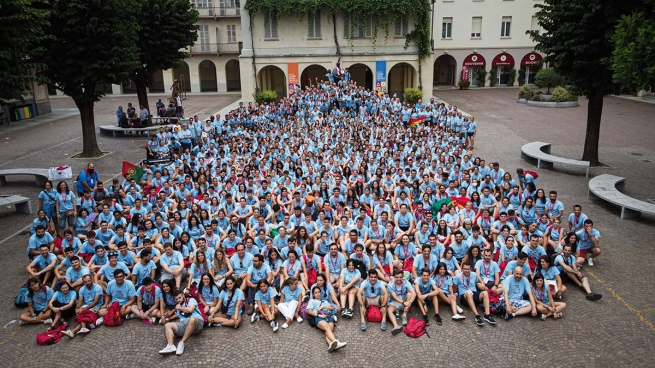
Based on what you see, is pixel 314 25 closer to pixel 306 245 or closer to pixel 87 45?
pixel 87 45

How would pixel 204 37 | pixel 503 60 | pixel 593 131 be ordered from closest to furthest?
pixel 593 131 < pixel 503 60 < pixel 204 37

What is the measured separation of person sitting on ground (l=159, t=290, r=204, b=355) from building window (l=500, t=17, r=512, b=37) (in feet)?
166

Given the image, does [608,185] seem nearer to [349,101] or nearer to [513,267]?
[513,267]

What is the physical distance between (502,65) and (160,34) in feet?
124

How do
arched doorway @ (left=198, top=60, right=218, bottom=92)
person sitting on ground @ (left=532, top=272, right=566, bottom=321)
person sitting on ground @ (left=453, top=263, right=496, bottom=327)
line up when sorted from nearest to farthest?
person sitting on ground @ (left=532, top=272, right=566, bottom=321), person sitting on ground @ (left=453, top=263, right=496, bottom=327), arched doorway @ (left=198, top=60, right=218, bottom=92)

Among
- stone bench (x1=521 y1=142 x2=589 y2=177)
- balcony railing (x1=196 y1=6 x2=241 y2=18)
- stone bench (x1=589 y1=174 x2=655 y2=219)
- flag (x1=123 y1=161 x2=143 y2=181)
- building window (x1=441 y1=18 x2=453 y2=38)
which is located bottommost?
stone bench (x1=589 y1=174 x2=655 y2=219)

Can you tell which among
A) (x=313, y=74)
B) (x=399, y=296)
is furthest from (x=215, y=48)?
(x=399, y=296)

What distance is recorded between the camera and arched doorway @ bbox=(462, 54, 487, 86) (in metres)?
52.6

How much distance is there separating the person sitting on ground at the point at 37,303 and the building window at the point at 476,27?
5027 cm

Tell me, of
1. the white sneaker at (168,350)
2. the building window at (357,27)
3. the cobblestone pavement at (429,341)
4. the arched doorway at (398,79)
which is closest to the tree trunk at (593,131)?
the cobblestone pavement at (429,341)

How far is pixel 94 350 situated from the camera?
29.4 ft

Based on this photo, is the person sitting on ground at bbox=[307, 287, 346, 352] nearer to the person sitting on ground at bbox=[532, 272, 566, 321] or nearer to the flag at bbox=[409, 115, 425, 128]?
the person sitting on ground at bbox=[532, 272, 566, 321]

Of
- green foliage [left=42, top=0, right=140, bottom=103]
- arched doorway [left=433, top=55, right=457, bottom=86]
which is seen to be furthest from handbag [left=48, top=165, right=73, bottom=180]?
arched doorway [left=433, top=55, right=457, bottom=86]

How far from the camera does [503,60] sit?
52.8 metres
